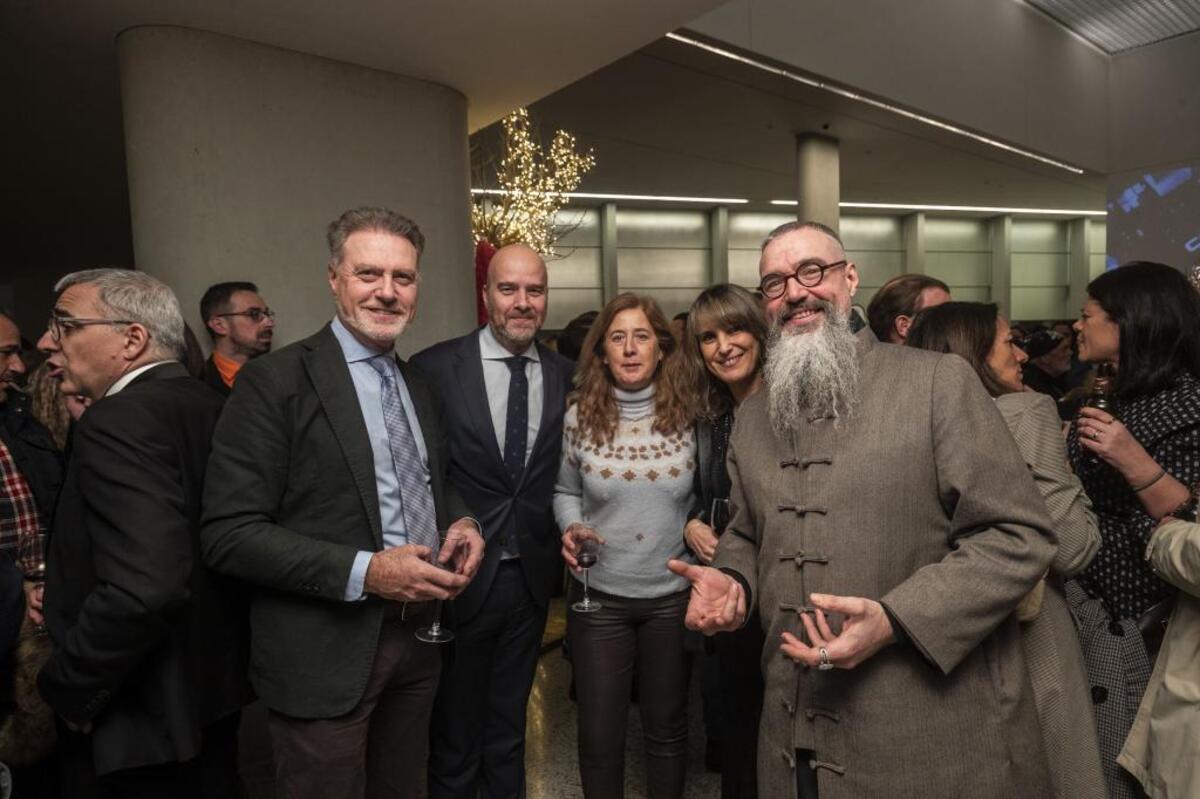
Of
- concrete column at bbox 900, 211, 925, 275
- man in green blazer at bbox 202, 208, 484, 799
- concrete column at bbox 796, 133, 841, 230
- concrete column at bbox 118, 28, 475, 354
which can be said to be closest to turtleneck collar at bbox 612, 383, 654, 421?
man in green blazer at bbox 202, 208, 484, 799

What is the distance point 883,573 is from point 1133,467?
3.63 feet

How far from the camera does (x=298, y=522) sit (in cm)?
185

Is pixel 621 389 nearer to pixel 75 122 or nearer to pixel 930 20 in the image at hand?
pixel 75 122

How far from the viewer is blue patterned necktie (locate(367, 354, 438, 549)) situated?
6.55 ft

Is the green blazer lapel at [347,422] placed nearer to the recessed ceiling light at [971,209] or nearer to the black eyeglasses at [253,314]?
the black eyeglasses at [253,314]

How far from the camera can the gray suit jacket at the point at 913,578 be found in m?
1.43

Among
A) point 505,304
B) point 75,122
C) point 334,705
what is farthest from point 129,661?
point 75,122

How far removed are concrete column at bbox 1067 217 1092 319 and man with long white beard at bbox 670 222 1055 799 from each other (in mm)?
19644

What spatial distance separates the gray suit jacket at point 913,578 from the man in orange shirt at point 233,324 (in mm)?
3052

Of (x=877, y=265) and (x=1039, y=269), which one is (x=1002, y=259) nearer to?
(x=1039, y=269)

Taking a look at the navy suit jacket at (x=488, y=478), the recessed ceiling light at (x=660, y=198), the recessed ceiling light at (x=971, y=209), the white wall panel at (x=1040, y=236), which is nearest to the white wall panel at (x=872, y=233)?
the recessed ceiling light at (x=971, y=209)

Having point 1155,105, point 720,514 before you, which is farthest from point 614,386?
point 1155,105

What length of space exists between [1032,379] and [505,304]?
153 inches

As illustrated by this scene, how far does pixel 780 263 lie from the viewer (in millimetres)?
1763
